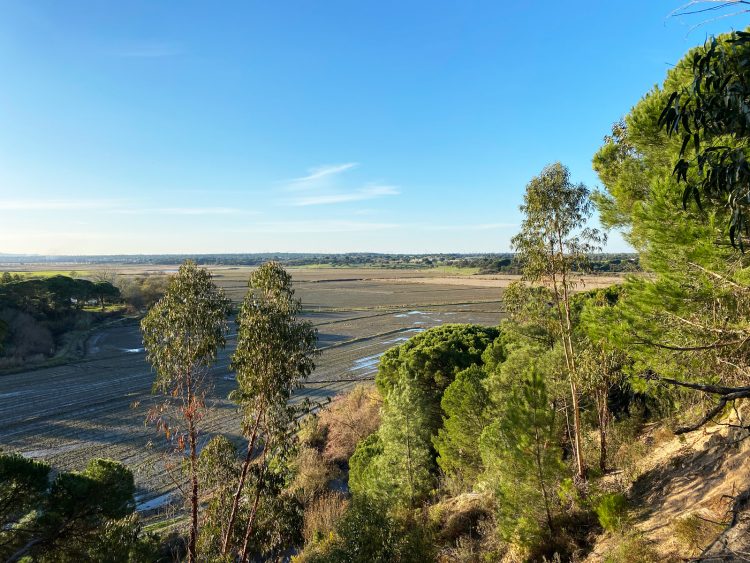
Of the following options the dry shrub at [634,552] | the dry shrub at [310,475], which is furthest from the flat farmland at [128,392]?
the dry shrub at [634,552]

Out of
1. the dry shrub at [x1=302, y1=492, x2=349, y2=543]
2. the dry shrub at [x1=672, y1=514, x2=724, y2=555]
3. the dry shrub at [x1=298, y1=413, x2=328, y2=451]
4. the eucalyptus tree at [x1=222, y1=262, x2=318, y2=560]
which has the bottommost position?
the dry shrub at [x1=298, y1=413, x2=328, y2=451]

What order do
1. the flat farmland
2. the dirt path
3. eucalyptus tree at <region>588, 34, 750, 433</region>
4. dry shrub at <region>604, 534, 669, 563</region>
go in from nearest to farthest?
dry shrub at <region>604, 534, 669, 563</region> → eucalyptus tree at <region>588, 34, 750, 433</region> → the dirt path → the flat farmland

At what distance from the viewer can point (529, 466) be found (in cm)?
1153

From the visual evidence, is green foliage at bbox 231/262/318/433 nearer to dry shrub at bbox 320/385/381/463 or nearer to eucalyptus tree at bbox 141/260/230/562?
eucalyptus tree at bbox 141/260/230/562

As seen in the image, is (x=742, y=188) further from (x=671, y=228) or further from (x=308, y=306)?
(x=308, y=306)

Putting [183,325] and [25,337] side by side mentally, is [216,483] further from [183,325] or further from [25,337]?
[25,337]

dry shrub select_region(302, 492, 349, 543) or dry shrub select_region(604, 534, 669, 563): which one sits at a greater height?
dry shrub select_region(604, 534, 669, 563)

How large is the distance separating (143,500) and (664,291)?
85.3 ft

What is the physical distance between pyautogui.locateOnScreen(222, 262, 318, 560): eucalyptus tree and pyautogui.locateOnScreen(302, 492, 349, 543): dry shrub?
18.1ft

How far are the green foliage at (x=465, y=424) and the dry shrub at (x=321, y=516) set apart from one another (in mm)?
5101

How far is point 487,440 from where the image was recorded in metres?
13.2

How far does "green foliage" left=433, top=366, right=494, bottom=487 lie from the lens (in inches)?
708

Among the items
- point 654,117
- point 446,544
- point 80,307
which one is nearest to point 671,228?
point 654,117

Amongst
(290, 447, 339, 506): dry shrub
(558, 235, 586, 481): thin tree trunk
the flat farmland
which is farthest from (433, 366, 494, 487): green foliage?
the flat farmland
